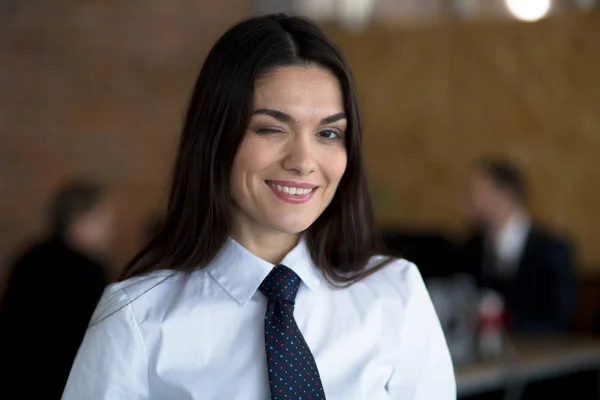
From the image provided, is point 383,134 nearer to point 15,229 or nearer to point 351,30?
point 351,30

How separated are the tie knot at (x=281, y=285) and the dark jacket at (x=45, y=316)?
5.94 ft

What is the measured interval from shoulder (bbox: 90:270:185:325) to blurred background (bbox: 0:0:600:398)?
3808 millimetres

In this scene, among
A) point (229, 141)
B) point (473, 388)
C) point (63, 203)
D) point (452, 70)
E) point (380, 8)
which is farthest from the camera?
point (380, 8)

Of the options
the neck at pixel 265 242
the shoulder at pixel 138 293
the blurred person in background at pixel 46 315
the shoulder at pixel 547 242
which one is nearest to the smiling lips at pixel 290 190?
the neck at pixel 265 242

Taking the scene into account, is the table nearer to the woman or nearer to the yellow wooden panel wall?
the yellow wooden panel wall

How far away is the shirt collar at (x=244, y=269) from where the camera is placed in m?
1.55

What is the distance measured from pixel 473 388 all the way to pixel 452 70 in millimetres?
3229

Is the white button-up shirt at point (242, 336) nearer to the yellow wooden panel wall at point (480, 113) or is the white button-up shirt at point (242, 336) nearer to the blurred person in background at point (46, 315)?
the blurred person in background at point (46, 315)

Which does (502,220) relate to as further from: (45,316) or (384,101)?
(45,316)

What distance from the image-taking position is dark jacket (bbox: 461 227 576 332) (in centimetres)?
461

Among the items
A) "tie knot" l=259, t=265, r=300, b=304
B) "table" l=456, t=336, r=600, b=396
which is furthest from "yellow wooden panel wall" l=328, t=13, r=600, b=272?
"tie knot" l=259, t=265, r=300, b=304

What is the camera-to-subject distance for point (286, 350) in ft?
4.89

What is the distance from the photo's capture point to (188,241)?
1.59 meters

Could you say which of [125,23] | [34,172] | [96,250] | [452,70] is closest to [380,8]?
[452,70]
